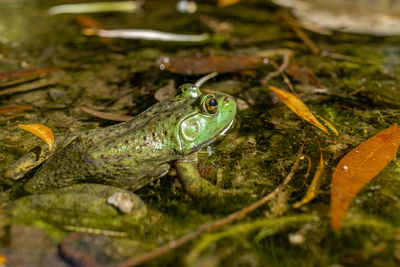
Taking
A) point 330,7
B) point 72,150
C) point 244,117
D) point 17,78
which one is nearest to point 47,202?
point 72,150

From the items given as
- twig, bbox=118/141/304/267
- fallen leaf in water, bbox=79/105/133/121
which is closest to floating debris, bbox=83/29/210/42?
fallen leaf in water, bbox=79/105/133/121

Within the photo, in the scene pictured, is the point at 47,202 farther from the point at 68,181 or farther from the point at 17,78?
the point at 17,78

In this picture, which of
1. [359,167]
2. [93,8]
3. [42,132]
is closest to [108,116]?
[42,132]

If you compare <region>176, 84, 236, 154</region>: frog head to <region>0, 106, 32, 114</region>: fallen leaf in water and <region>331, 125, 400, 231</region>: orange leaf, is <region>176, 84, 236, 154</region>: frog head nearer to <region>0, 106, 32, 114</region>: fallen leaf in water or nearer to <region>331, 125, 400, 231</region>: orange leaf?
<region>331, 125, 400, 231</region>: orange leaf

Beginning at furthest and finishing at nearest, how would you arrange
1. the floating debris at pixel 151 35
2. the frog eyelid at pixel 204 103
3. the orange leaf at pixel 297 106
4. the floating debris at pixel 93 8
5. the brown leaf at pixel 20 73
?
the floating debris at pixel 93 8
the floating debris at pixel 151 35
the brown leaf at pixel 20 73
the orange leaf at pixel 297 106
the frog eyelid at pixel 204 103

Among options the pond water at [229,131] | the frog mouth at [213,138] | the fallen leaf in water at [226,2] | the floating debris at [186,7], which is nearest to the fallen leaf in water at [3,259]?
the pond water at [229,131]

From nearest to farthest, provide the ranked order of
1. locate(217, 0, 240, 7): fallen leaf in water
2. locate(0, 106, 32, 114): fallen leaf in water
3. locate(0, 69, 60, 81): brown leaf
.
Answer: locate(0, 106, 32, 114): fallen leaf in water, locate(0, 69, 60, 81): brown leaf, locate(217, 0, 240, 7): fallen leaf in water

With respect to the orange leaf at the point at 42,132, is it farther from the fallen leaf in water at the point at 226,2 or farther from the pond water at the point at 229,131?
the fallen leaf in water at the point at 226,2
